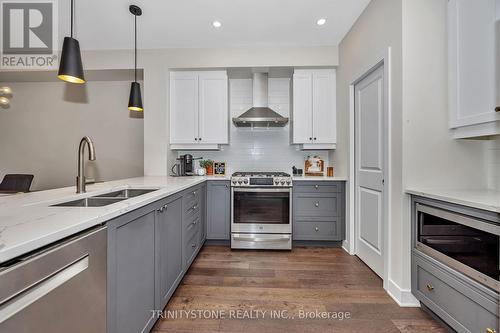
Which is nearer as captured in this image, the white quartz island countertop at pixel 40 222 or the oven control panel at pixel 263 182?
the white quartz island countertop at pixel 40 222

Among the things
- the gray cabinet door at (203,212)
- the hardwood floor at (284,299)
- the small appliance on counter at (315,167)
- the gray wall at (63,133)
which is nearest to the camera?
the hardwood floor at (284,299)

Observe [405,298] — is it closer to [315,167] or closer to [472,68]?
[472,68]

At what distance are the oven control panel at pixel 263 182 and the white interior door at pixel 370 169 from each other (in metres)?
0.87

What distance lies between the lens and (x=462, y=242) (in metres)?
1.46

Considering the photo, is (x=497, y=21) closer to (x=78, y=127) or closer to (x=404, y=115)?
(x=404, y=115)

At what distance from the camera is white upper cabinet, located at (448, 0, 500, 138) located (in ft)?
5.08

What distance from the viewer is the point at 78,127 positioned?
3980mm

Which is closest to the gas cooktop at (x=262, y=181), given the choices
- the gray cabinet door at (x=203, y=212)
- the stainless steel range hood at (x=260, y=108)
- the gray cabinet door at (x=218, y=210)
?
the gray cabinet door at (x=218, y=210)

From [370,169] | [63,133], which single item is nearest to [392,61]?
[370,169]

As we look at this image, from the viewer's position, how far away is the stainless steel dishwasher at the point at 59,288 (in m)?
0.64

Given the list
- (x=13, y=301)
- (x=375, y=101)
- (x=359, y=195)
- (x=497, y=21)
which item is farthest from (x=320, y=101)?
(x=13, y=301)

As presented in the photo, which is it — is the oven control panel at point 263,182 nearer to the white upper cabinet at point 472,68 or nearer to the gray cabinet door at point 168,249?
the gray cabinet door at point 168,249

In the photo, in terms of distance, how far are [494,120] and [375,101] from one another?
974 mm

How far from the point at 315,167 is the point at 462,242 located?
226 centimetres
